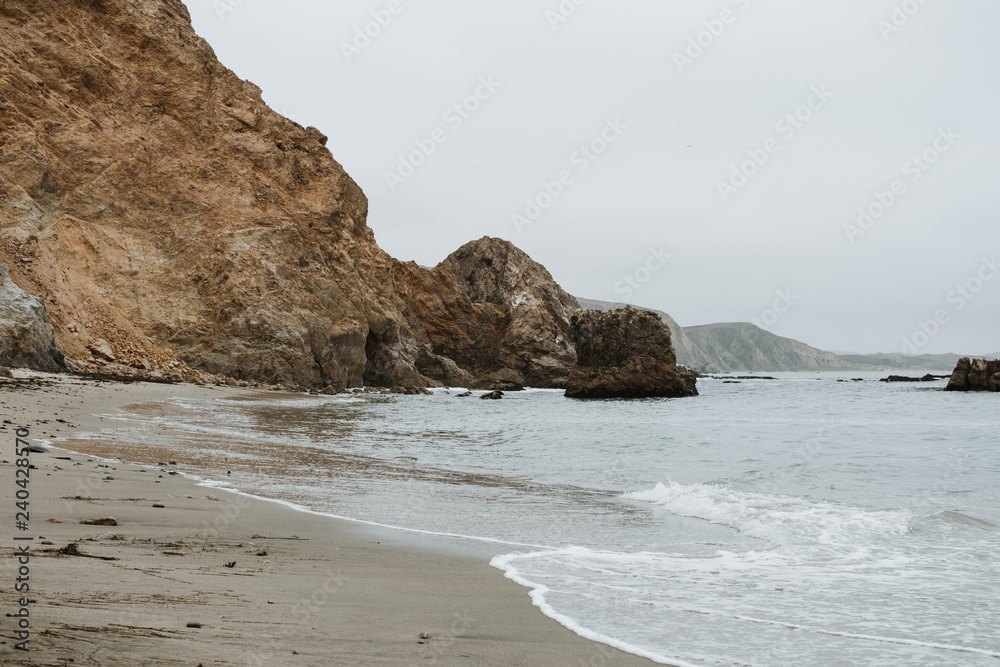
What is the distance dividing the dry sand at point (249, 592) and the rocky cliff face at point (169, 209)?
26116 mm

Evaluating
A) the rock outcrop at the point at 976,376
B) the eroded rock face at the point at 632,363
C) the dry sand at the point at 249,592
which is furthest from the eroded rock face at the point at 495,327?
the dry sand at the point at 249,592

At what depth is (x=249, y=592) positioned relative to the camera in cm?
330

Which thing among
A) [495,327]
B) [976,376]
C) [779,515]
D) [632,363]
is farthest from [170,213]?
[976,376]

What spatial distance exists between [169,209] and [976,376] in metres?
47.8

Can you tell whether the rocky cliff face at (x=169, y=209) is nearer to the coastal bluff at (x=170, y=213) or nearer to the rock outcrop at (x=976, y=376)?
the coastal bluff at (x=170, y=213)

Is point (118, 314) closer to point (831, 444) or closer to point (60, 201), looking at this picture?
point (60, 201)

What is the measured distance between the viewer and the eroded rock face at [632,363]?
134 ft

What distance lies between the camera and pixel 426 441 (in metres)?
15.7

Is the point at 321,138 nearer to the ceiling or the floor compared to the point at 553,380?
nearer to the ceiling

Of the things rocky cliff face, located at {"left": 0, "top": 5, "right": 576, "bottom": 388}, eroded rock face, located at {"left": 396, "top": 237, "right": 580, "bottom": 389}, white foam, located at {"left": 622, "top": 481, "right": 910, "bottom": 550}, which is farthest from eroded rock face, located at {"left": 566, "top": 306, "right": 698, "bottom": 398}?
white foam, located at {"left": 622, "top": 481, "right": 910, "bottom": 550}

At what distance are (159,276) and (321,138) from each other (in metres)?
16.7

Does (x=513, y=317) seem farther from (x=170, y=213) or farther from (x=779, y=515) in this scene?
(x=779, y=515)

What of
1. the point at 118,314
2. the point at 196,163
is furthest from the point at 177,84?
the point at 118,314

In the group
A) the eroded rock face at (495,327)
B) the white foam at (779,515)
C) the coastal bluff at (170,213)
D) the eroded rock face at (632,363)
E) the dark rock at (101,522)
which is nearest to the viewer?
the dark rock at (101,522)
